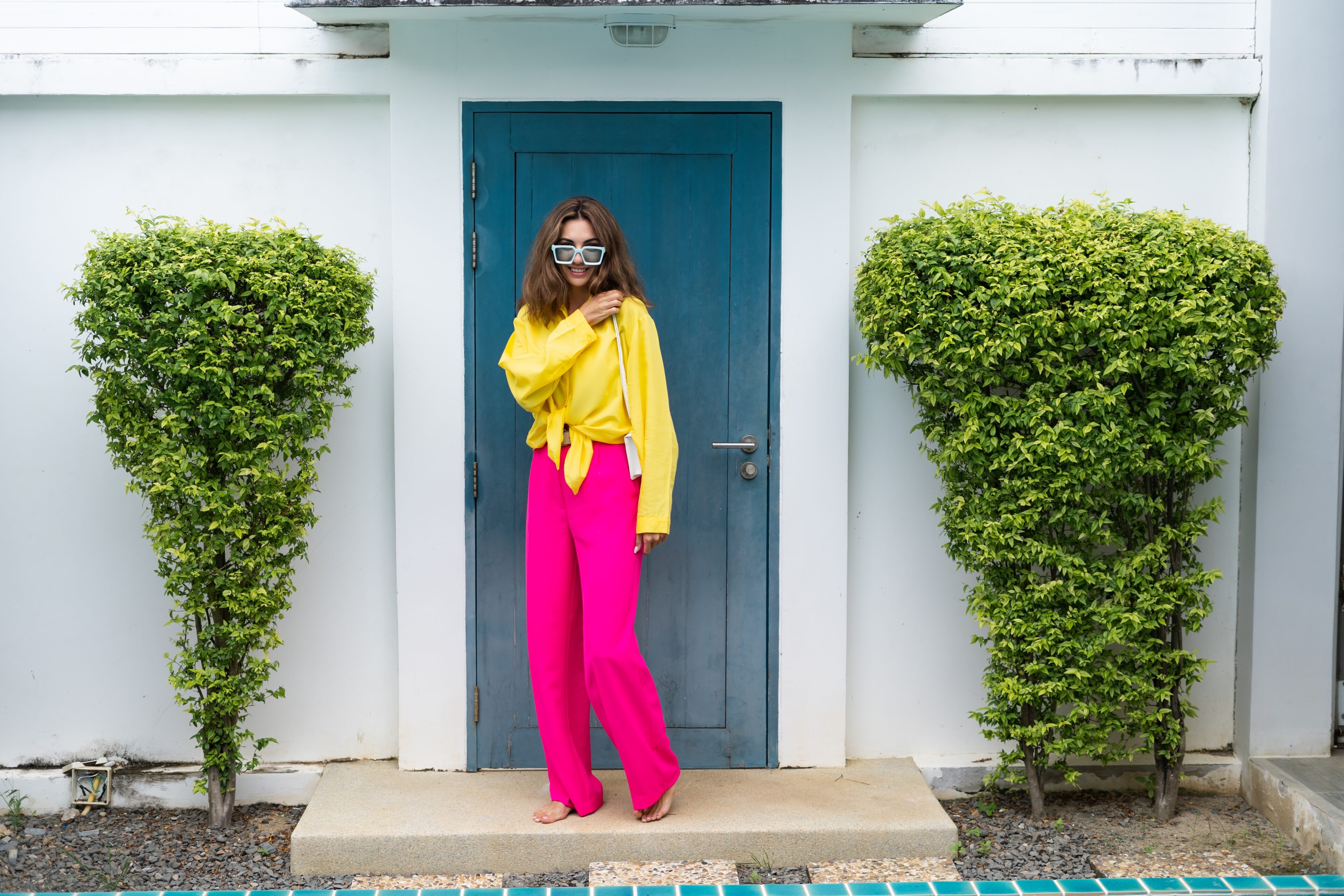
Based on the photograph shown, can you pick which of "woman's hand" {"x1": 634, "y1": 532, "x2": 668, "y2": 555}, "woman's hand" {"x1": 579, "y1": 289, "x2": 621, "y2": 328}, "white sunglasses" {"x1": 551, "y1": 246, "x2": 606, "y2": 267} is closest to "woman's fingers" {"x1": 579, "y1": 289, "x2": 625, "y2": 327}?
"woman's hand" {"x1": 579, "y1": 289, "x2": 621, "y2": 328}

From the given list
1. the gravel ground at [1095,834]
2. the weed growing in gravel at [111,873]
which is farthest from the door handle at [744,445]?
the weed growing in gravel at [111,873]

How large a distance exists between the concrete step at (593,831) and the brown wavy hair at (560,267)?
181cm

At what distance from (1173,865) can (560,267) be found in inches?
118

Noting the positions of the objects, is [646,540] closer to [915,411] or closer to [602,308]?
[602,308]

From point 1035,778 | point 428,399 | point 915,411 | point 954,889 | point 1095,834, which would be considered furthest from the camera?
point 915,411

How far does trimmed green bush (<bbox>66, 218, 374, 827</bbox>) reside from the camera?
355cm

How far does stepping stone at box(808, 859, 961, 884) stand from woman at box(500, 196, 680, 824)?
596 millimetres

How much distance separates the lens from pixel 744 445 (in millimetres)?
4184

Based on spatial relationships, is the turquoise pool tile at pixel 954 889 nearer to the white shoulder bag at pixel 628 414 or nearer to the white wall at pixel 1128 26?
the white shoulder bag at pixel 628 414

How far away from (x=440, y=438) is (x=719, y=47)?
6.19 ft

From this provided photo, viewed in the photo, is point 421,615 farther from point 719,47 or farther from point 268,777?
point 719,47

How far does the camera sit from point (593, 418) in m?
3.64

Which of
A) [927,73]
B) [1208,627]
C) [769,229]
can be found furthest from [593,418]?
[1208,627]

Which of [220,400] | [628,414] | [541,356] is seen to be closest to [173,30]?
[220,400]
